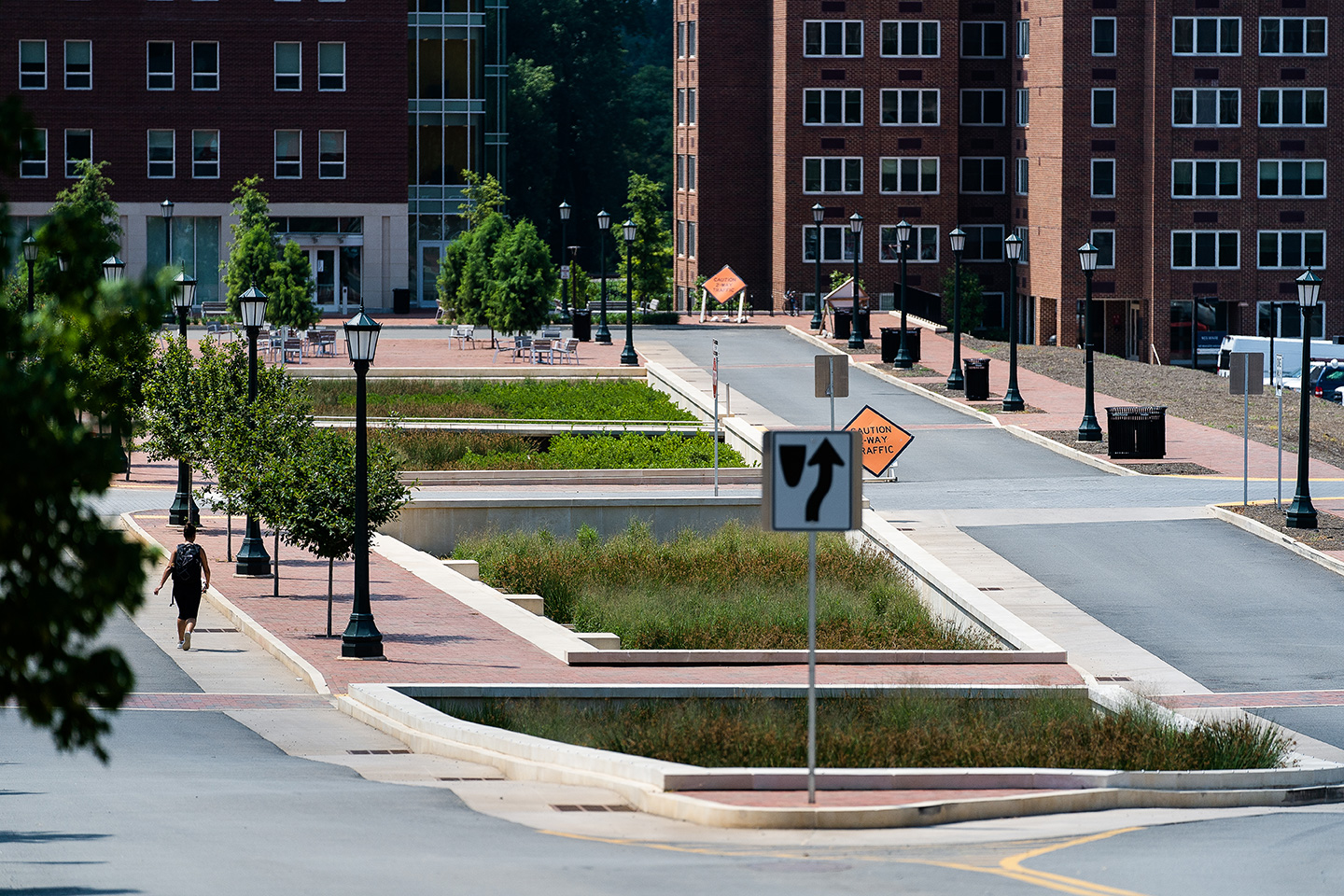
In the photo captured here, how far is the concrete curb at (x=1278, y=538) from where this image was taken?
25.9 metres

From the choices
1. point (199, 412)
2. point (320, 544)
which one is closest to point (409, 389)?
point (199, 412)

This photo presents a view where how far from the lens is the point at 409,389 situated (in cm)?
4369

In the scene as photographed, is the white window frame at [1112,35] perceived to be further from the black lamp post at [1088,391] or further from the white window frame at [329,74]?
the black lamp post at [1088,391]

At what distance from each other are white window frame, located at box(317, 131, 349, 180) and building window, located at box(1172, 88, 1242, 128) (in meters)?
31.4

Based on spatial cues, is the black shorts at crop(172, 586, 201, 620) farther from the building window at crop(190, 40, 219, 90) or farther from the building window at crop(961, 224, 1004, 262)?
the building window at crop(961, 224, 1004, 262)

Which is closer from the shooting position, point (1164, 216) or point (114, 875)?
point (114, 875)

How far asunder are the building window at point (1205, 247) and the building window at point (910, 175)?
10.4m

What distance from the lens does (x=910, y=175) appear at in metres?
75.6

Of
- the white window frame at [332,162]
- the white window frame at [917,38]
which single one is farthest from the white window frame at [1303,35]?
the white window frame at [332,162]

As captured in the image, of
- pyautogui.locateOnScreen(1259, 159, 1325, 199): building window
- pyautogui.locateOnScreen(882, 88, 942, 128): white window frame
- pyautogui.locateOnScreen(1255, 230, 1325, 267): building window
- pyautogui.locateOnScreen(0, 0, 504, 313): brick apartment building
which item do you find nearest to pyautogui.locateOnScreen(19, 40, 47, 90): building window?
pyautogui.locateOnScreen(0, 0, 504, 313): brick apartment building

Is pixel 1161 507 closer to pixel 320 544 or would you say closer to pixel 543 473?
pixel 543 473

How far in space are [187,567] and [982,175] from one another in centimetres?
6007

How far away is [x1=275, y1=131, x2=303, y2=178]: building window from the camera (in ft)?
230

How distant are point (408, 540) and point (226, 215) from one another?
4397 cm
